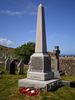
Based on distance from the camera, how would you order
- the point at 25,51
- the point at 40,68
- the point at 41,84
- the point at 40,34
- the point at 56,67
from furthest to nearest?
the point at 25,51 < the point at 56,67 < the point at 40,34 < the point at 40,68 < the point at 41,84

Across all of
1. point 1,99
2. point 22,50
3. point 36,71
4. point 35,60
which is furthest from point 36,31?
point 22,50

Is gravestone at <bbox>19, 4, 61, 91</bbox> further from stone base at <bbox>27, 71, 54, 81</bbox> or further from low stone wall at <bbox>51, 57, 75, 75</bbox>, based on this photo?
low stone wall at <bbox>51, 57, 75, 75</bbox>

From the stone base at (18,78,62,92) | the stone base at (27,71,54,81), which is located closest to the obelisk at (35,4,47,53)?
the stone base at (27,71,54,81)

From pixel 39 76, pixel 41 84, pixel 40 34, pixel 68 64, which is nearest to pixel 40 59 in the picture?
pixel 39 76

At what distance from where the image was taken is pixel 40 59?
19.3 feet

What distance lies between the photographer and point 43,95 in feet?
14.8

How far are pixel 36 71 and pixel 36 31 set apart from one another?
2.57 meters

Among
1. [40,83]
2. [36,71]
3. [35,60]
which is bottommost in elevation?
[40,83]

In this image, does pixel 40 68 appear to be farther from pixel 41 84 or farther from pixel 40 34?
pixel 40 34

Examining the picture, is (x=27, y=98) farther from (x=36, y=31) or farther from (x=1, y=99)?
(x=36, y=31)

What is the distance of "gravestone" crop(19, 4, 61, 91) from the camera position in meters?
5.25

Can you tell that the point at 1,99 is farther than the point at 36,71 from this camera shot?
No

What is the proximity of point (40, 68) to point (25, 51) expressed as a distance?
2122 centimetres

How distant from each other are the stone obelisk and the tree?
20026mm
